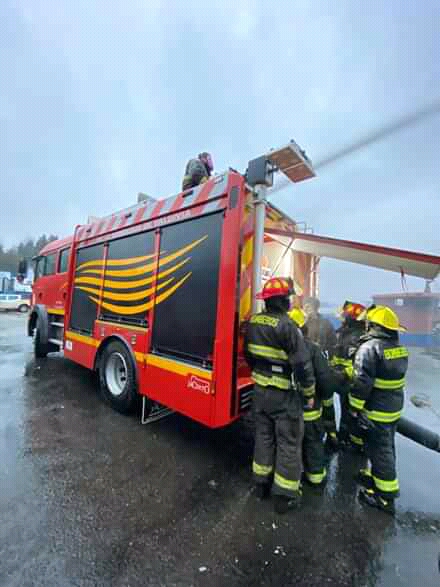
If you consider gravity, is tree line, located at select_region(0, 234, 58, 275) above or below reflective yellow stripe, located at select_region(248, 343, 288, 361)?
above

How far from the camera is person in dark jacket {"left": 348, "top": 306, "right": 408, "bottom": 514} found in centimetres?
231

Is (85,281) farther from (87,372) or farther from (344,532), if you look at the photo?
(344,532)

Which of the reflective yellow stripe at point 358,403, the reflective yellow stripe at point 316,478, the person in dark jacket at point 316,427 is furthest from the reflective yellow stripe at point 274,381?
the reflective yellow stripe at point 316,478

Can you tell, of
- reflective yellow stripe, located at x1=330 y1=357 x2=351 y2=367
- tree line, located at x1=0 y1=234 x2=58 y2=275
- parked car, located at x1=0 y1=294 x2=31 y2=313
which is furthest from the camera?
tree line, located at x1=0 y1=234 x2=58 y2=275

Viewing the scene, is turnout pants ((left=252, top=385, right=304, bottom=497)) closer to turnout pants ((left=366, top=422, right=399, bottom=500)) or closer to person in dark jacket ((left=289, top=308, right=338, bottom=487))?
person in dark jacket ((left=289, top=308, right=338, bottom=487))

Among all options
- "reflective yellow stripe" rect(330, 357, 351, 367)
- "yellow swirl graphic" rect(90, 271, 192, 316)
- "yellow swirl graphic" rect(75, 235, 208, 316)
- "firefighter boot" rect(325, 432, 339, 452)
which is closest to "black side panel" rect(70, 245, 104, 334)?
"yellow swirl graphic" rect(75, 235, 208, 316)

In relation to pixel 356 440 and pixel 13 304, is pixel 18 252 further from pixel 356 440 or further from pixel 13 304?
pixel 356 440

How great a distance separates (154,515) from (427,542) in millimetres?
2051

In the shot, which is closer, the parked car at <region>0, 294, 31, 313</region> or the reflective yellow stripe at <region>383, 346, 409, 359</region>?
the reflective yellow stripe at <region>383, 346, 409, 359</region>

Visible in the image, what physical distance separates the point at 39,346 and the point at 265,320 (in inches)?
236

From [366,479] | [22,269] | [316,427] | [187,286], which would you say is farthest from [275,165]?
[22,269]

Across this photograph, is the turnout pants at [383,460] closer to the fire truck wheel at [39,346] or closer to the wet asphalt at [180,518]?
the wet asphalt at [180,518]

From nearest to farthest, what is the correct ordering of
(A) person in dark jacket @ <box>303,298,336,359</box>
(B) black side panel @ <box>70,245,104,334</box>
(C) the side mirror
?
1. (A) person in dark jacket @ <box>303,298,336,359</box>
2. (B) black side panel @ <box>70,245,104,334</box>
3. (C) the side mirror

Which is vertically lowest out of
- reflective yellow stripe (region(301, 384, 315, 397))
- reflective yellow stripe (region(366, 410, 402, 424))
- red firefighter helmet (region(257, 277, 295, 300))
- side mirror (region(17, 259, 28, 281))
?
reflective yellow stripe (region(366, 410, 402, 424))
